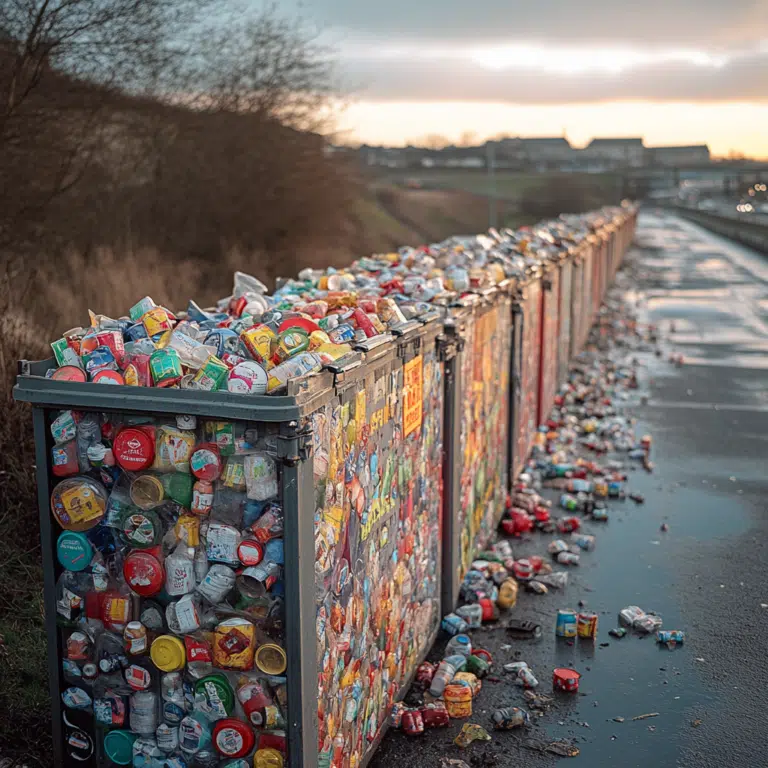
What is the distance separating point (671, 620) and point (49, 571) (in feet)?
14.1

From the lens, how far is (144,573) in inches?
147

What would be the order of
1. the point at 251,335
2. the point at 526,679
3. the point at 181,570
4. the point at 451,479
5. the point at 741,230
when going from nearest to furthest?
the point at 181,570, the point at 251,335, the point at 526,679, the point at 451,479, the point at 741,230

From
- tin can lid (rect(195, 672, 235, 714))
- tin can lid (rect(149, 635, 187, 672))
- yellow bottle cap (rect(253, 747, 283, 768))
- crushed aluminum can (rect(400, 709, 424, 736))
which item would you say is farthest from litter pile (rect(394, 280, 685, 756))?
tin can lid (rect(149, 635, 187, 672))

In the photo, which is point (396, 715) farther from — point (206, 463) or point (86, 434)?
point (86, 434)

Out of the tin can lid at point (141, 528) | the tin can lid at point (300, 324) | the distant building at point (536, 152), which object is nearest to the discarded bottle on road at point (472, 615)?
the tin can lid at point (300, 324)

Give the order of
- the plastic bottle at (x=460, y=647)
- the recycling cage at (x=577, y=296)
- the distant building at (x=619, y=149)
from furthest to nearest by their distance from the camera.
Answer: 1. the distant building at (x=619, y=149)
2. the recycling cage at (x=577, y=296)
3. the plastic bottle at (x=460, y=647)

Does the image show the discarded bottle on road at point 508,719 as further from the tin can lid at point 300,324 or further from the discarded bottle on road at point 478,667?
the tin can lid at point 300,324

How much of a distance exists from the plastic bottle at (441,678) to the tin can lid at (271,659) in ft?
6.46

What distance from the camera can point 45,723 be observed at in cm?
470

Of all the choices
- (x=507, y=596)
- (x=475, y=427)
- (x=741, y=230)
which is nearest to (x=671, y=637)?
(x=507, y=596)

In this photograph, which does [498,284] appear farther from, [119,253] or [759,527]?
[119,253]

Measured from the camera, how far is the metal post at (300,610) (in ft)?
11.5

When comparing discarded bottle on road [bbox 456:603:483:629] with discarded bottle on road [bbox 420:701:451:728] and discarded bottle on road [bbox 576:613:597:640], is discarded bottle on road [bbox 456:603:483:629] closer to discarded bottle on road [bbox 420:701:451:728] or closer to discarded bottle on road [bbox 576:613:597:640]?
discarded bottle on road [bbox 576:613:597:640]

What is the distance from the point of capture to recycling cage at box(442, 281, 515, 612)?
609cm
